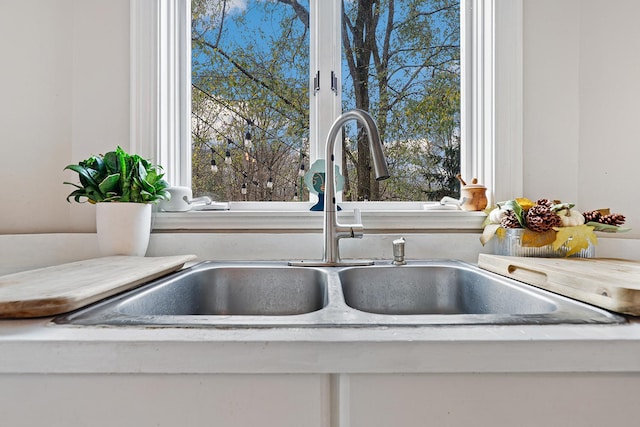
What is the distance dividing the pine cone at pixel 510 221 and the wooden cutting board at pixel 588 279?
0.16m

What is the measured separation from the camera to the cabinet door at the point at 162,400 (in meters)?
0.43

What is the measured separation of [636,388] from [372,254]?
83 cm

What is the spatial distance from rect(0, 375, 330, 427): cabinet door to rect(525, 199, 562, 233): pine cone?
0.87 meters

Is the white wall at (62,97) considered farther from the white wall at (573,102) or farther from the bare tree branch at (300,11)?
the white wall at (573,102)

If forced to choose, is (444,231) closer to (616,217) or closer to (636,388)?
(616,217)

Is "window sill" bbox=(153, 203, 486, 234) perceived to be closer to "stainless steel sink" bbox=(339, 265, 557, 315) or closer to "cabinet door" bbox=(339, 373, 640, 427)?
"stainless steel sink" bbox=(339, 265, 557, 315)

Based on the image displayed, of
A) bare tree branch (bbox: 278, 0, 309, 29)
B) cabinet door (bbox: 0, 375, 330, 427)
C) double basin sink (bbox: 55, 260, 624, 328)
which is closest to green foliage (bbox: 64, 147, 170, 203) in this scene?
double basin sink (bbox: 55, 260, 624, 328)

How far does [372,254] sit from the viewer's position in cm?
124

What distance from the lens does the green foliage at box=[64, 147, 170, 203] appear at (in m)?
1.07

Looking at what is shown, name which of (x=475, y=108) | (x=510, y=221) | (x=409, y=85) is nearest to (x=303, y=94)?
(x=409, y=85)

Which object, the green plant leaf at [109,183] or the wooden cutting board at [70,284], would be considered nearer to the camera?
the wooden cutting board at [70,284]

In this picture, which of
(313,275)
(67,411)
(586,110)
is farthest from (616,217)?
(67,411)

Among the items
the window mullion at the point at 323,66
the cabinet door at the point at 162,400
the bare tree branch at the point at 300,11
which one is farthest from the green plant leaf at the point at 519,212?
the bare tree branch at the point at 300,11

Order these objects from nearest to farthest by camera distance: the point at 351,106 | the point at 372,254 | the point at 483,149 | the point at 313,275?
the point at 313,275, the point at 372,254, the point at 483,149, the point at 351,106
